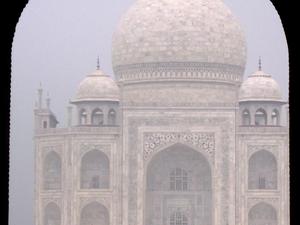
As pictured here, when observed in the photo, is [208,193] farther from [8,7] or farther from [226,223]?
[8,7]

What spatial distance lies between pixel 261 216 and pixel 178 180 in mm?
2493

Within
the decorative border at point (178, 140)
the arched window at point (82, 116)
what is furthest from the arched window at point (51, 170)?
the decorative border at point (178, 140)

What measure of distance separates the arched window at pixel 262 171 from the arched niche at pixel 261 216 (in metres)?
0.61

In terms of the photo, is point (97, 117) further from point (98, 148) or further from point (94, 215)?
point (94, 215)

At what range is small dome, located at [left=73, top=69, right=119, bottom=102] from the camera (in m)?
30.1

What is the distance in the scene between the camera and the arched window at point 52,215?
2869 centimetres

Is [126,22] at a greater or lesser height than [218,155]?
greater

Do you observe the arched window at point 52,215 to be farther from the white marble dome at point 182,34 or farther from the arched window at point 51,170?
the white marble dome at point 182,34

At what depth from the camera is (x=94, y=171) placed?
28.6 metres

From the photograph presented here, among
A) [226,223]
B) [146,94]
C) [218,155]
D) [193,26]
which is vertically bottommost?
[226,223]

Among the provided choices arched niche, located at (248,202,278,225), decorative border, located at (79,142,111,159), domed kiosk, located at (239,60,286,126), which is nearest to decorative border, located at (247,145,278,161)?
arched niche, located at (248,202,278,225)

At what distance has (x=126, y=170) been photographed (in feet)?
91.8

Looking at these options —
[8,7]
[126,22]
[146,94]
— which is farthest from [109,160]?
[8,7]

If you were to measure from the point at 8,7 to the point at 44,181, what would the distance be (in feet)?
85.4
